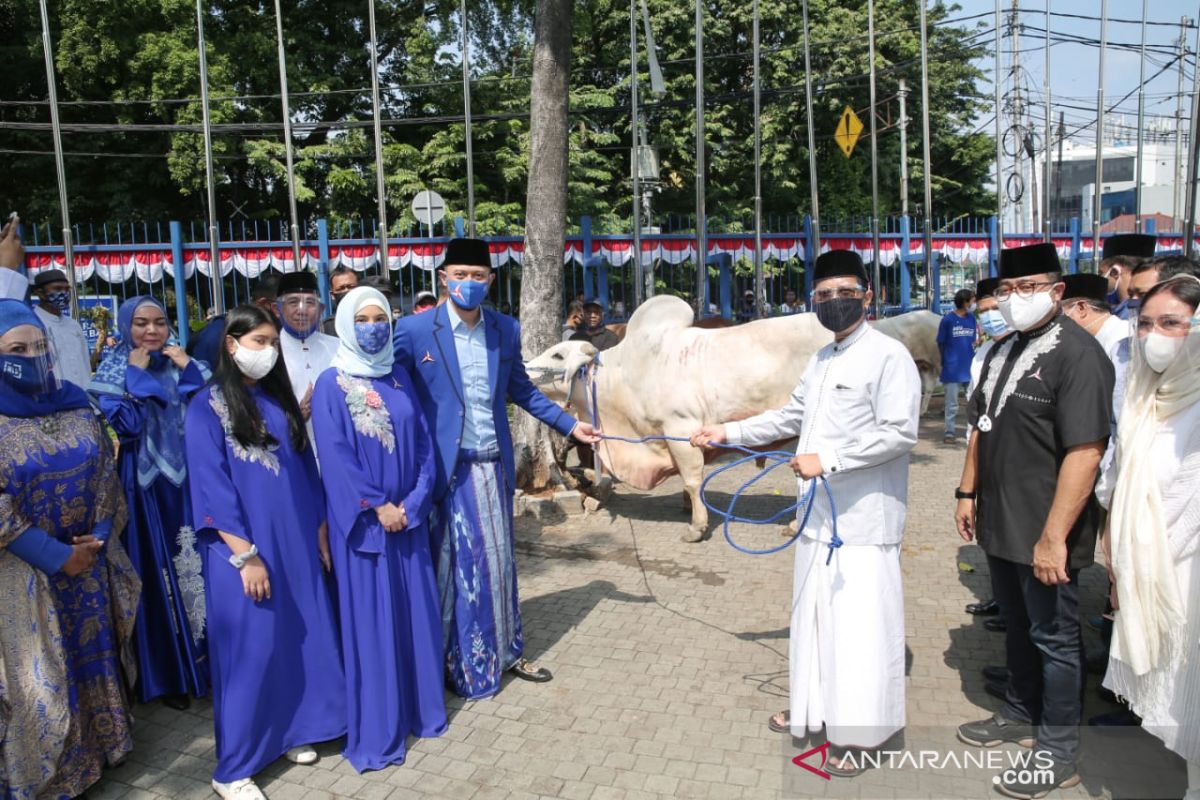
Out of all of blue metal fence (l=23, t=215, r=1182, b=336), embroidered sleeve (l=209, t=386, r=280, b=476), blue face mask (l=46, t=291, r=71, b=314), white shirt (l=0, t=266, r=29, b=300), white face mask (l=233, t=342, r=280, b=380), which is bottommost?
embroidered sleeve (l=209, t=386, r=280, b=476)

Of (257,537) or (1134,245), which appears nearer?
(257,537)

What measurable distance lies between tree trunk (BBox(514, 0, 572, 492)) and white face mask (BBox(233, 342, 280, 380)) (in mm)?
4499

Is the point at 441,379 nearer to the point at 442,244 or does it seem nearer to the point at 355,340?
the point at 355,340

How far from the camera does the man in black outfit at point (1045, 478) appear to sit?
319 centimetres

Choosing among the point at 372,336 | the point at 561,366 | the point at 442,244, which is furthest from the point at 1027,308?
the point at 442,244

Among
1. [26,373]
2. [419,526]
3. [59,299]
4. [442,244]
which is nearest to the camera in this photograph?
[26,373]

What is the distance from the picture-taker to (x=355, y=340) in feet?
12.1

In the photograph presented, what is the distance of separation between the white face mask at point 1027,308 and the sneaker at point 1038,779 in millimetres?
1787

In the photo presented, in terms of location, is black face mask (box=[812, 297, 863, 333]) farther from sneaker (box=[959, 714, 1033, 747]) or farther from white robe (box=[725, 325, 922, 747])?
sneaker (box=[959, 714, 1033, 747])

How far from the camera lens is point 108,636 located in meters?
3.57

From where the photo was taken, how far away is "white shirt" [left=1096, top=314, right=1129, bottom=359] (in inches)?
185

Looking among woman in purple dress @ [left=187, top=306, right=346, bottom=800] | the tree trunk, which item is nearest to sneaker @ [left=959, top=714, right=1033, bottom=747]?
woman in purple dress @ [left=187, top=306, right=346, bottom=800]

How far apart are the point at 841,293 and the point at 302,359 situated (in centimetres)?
306

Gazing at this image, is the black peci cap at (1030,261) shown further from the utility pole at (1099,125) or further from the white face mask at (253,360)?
the utility pole at (1099,125)
